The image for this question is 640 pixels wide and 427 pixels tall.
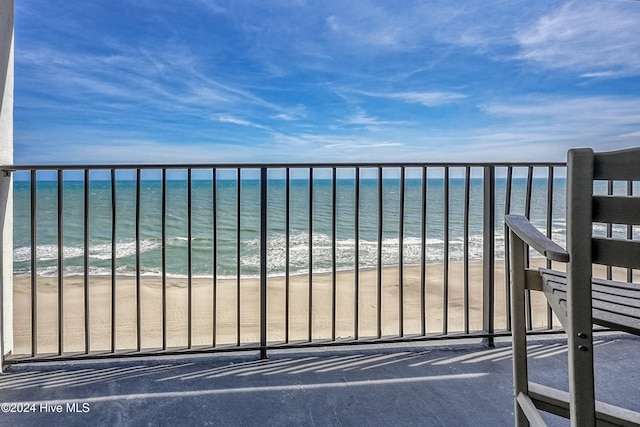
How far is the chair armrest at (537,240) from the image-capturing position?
72 cm

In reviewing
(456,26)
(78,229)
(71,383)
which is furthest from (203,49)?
(71,383)

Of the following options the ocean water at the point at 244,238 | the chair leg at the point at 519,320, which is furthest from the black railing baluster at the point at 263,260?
the ocean water at the point at 244,238

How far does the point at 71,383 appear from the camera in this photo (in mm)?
1695

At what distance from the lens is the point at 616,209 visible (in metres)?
0.69

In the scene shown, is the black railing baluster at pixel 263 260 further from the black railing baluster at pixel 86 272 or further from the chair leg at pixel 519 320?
the chair leg at pixel 519 320

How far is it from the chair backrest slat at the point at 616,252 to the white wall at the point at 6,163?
2.38 m

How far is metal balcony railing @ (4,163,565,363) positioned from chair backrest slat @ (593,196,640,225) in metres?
1.32

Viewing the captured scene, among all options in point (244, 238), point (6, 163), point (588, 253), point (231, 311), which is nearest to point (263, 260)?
point (6, 163)

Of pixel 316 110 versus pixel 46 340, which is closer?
pixel 46 340

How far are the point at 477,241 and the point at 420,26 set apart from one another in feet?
19.3

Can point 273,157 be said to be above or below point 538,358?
above

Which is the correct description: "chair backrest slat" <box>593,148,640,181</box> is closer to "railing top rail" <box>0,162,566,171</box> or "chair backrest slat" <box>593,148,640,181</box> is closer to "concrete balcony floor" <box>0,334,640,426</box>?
"concrete balcony floor" <box>0,334,640,426</box>

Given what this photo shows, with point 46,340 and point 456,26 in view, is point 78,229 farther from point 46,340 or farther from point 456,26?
point 456,26

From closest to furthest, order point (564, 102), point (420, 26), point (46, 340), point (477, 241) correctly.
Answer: point (46, 340) → point (477, 241) → point (420, 26) → point (564, 102)
